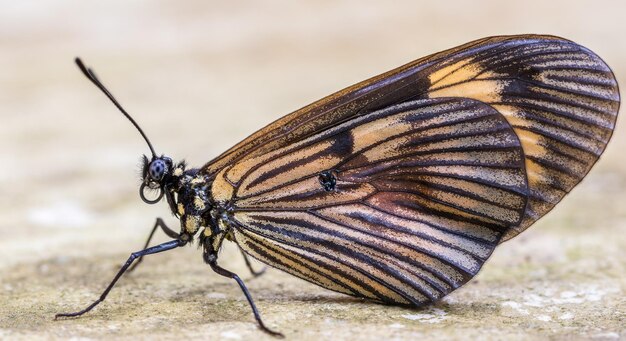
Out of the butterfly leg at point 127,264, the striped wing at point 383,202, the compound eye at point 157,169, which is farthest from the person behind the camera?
the compound eye at point 157,169

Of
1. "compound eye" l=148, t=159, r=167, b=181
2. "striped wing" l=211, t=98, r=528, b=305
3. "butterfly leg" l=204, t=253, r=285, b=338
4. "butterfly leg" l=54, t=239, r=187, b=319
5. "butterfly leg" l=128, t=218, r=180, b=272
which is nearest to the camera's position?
"butterfly leg" l=204, t=253, r=285, b=338

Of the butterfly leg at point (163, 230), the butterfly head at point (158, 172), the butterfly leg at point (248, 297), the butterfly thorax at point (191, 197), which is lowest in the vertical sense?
the butterfly leg at point (248, 297)

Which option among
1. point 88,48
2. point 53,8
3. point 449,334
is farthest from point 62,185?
point 53,8

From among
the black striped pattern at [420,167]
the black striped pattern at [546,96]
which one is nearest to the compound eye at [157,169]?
the black striped pattern at [420,167]

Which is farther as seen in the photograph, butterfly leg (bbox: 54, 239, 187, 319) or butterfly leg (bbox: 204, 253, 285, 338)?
butterfly leg (bbox: 54, 239, 187, 319)

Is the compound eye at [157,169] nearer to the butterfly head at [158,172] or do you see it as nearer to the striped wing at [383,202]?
the butterfly head at [158,172]

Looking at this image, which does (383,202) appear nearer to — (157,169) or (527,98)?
(527,98)

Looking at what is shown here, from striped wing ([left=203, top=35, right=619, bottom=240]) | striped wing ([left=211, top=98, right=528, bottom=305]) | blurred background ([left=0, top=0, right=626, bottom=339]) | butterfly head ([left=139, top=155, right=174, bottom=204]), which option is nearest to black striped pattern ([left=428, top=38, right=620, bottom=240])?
striped wing ([left=203, top=35, right=619, bottom=240])

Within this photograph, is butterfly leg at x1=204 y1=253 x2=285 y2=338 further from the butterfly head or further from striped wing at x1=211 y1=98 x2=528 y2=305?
the butterfly head
